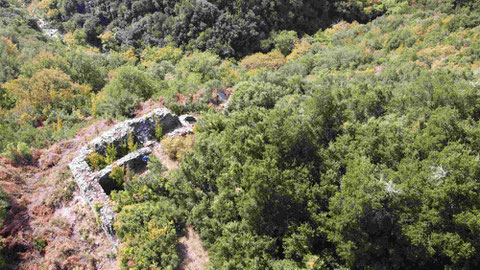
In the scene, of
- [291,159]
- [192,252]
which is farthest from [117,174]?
[291,159]

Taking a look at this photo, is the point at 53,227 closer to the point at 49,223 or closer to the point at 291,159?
the point at 49,223

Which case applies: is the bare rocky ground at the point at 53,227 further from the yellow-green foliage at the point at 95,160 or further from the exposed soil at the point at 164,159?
the yellow-green foliage at the point at 95,160

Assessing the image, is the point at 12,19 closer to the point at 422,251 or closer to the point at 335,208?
the point at 335,208

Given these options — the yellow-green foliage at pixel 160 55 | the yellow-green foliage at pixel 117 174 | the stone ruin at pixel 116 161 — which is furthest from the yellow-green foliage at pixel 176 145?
the yellow-green foliage at pixel 160 55

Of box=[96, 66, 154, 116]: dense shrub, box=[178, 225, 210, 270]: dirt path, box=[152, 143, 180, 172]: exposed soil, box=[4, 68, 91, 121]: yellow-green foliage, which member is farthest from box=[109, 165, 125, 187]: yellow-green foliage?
box=[4, 68, 91, 121]: yellow-green foliage

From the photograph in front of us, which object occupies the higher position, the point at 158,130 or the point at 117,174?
the point at 158,130
